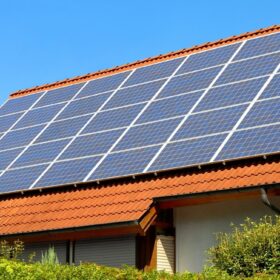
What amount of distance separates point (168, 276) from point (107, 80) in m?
14.9

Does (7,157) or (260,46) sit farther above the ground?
(260,46)

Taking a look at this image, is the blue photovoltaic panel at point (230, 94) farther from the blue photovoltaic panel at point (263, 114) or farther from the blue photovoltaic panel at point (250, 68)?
the blue photovoltaic panel at point (263, 114)

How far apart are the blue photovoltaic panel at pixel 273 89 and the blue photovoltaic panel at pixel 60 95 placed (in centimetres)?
910

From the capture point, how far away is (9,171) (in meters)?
21.1

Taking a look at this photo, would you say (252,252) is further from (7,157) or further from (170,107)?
(7,157)

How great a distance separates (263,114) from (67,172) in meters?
5.65

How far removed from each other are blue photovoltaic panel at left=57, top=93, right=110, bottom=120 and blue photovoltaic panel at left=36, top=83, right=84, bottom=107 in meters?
1.19

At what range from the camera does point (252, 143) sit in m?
16.3

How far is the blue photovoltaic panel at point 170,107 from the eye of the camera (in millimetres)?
19641

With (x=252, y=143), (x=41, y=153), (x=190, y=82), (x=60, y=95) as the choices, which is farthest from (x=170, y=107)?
(x=60, y=95)

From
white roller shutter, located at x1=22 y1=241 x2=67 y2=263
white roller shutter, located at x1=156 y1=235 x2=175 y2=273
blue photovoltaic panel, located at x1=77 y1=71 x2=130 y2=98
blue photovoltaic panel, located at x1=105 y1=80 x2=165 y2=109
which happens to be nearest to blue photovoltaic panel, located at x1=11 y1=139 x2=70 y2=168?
blue photovoltaic panel, located at x1=105 y1=80 x2=165 y2=109

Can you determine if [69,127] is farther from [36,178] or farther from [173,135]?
[173,135]

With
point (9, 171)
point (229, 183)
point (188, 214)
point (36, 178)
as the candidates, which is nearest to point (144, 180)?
point (188, 214)

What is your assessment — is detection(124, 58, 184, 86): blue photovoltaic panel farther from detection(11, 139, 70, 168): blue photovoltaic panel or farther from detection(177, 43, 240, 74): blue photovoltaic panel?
detection(11, 139, 70, 168): blue photovoltaic panel
